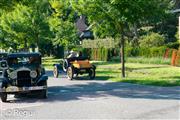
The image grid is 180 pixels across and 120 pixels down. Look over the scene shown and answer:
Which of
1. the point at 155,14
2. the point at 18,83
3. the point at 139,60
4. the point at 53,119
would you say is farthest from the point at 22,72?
the point at 139,60

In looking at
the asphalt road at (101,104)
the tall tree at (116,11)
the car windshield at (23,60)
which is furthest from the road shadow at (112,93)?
the tall tree at (116,11)

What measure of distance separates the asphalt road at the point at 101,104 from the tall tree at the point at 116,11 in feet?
16.5

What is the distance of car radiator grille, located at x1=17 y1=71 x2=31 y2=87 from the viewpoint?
15.4 meters

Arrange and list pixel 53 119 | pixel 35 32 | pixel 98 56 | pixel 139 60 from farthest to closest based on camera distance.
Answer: pixel 35 32, pixel 98 56, pixel 139 60, pixel 53 119

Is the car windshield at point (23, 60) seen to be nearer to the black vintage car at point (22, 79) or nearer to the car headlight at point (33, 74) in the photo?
the black vintage car at point (22, 79)

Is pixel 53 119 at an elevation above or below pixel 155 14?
below

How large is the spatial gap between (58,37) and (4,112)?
1406 inches

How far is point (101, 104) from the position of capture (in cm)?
1321

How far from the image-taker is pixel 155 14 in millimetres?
22688

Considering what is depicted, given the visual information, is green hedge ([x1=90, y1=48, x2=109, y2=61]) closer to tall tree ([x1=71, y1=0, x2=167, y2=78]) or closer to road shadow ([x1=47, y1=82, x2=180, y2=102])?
tall tree ([x1=71, y1=0, x2=167, y2=78])

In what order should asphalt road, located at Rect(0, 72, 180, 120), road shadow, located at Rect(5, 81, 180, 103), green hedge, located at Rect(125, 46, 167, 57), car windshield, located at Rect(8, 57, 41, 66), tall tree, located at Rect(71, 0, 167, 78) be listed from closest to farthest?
asphalt road, located at Rect(0, 72, 180, 120) → road shadow, located at Rect(5, 81, 180, 103) → car windshield, located at Rect(8, 57, 41, 66) → tall tree, located at Rect(71, 0, 167, 78) → green hedge, located at Rect(125, 46, 167, 57)

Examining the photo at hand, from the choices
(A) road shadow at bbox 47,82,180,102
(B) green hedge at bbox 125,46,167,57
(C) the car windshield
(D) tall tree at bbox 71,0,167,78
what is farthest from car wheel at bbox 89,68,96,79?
(B) green hedge at bbox 125,46,167,57

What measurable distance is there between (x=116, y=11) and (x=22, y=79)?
26.4 feet

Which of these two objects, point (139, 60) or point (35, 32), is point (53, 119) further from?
point (35, 32)
